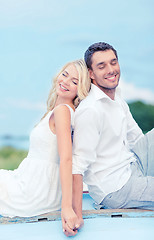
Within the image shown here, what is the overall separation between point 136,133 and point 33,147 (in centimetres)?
64

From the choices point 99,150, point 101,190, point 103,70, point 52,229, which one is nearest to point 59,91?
point 103,70

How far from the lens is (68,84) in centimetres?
177

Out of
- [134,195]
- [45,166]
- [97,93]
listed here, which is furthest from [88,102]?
[134,195]

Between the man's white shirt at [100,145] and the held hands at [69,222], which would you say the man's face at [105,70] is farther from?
the held hands at [69,222]

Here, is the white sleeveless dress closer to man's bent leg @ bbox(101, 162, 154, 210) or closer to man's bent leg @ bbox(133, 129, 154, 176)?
man's bent leg @ bbox(101, 162, 154, 210)

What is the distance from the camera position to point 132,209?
1763 mm

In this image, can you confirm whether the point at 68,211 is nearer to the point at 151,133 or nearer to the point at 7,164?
the point at 151,133

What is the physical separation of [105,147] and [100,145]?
0.03m

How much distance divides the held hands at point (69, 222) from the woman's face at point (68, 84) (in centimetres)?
55

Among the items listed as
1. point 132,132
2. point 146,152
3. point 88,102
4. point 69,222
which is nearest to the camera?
point 69,222

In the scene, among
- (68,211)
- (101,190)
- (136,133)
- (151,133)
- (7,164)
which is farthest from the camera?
(7,164)

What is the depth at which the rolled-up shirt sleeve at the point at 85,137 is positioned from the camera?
1.65m

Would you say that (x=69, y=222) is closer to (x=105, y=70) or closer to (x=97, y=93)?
(x=97, y=93)

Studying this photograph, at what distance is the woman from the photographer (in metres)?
1.69
